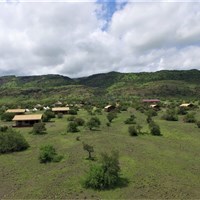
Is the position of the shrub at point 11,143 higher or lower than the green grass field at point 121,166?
higher

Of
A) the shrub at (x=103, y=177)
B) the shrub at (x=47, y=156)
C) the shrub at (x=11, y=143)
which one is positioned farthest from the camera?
the shrub at (x=11, y=143)

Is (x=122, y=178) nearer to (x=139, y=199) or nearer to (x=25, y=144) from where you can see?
(x=139, y=199)

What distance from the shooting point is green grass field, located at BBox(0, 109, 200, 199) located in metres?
30.2

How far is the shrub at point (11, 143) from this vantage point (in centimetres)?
4647

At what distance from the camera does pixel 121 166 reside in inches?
1496

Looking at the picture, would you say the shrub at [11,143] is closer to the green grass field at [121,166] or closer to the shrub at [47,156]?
the green grass field at [121,166]

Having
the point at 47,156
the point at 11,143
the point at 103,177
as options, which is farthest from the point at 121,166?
the point at 11,143

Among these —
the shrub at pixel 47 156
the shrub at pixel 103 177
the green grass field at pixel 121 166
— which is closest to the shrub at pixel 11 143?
the green grass field at pixel 121 166

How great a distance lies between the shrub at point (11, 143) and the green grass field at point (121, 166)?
157cm

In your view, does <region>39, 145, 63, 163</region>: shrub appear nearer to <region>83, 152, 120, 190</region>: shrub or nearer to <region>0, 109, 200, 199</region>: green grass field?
<region>0, 109, 200, 199</region>: green grass field

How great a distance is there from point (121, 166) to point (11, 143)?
64.6 feet

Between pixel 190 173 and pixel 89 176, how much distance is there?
508 inches

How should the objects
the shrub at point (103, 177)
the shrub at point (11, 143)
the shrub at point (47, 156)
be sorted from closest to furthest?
the shrub at point (103, 177) < the shrub at point (47, 156) < the shrub at point (11, 143)

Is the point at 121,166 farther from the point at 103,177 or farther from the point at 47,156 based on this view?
the point at 47,156
